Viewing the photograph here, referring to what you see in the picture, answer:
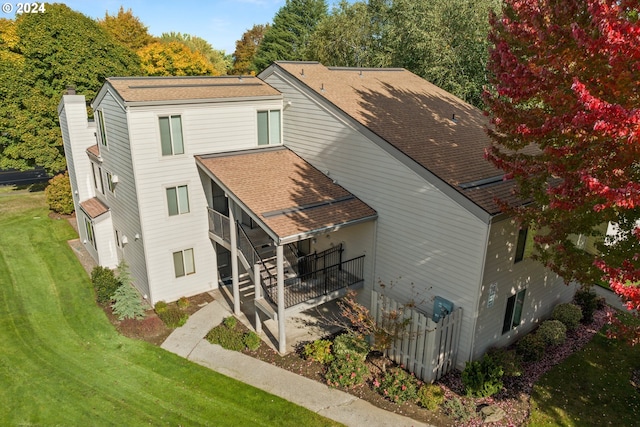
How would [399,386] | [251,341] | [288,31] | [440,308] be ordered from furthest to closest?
[288,31]
[251,341]
[440,308]
[399,386]

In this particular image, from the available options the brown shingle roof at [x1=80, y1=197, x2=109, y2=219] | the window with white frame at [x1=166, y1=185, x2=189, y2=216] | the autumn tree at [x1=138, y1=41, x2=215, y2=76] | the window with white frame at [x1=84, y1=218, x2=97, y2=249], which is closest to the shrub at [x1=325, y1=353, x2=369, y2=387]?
the window with white frame at [x1=166, y1=185, x2=189, y2=216]

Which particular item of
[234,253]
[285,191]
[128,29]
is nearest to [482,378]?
[285,191]

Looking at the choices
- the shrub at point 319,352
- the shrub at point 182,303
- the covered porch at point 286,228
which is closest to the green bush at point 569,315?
the covered porch at point 286,228

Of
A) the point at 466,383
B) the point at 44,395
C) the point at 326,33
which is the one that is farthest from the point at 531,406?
the point at 326,33

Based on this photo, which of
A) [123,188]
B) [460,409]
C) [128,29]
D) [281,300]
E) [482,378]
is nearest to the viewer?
[460,409]

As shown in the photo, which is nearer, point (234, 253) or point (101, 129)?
point (234, 253)

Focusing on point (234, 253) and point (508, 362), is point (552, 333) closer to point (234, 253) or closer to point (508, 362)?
point (508, 362)
